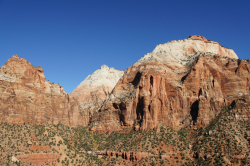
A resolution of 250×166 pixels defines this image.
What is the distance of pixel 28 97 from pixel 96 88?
186ft

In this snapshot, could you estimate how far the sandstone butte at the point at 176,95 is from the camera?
96.2m

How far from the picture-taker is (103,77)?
5915 inches

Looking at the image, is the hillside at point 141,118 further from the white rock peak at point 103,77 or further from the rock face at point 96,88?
the white rock peak at point 103,77

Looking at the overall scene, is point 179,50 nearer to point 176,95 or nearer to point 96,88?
point 176,95

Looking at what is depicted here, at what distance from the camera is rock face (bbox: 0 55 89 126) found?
8300cm

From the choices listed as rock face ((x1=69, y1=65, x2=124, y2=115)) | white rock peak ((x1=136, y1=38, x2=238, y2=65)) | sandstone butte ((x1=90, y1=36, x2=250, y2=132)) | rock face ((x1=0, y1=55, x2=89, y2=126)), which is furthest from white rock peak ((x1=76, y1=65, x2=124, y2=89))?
rock face ((x1=0, y1=55, x2=89, y2=126))

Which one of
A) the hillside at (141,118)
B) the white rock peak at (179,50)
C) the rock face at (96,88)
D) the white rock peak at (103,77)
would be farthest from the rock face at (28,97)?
the white rock peak at (103,77)

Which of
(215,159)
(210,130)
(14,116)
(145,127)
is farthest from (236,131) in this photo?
(14,116)

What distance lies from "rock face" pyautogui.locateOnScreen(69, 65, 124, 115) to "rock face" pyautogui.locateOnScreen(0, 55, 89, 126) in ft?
90.6

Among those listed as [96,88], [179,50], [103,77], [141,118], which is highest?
[179,50]

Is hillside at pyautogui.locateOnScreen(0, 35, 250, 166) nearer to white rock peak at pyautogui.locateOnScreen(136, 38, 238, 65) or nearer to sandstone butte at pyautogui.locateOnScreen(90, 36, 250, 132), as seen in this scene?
sandstone butte at pyautogui.locateOnScreen(90, 36, 250, 132)

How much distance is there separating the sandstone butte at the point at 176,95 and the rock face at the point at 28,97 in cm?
1885

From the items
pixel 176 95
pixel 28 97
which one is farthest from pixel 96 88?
pixel 28 97

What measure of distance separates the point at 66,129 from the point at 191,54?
62995 millimetres
